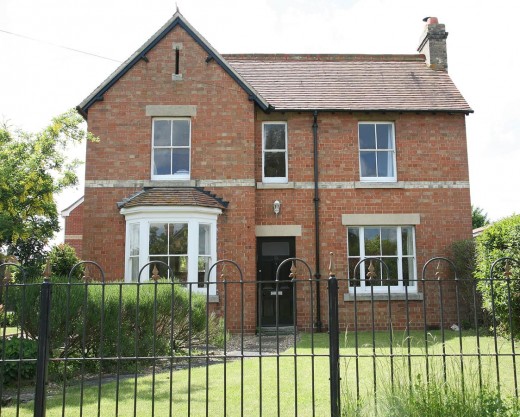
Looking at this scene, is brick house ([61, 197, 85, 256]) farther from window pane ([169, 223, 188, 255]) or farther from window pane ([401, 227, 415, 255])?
window pane ([401, 227, 415, 255])

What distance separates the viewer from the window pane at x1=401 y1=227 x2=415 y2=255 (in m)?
15.1

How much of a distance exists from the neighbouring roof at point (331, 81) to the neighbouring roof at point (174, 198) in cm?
303

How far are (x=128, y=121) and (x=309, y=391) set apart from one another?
1009 centimetres

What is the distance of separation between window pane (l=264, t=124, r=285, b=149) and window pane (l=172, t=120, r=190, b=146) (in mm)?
2320

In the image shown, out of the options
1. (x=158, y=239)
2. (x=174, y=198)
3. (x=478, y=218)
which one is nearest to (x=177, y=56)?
(x=174, y=198)

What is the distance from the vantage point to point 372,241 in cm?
1505

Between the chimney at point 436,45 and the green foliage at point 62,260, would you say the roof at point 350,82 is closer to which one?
the chimney at point 436,45

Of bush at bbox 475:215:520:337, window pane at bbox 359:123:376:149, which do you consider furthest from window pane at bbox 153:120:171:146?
bush at bbox 475:215:520:337

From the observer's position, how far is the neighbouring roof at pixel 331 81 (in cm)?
1493

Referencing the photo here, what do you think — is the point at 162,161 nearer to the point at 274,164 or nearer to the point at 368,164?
the point at 274,164

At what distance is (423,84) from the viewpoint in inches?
650

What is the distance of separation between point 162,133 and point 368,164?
613 centimetres

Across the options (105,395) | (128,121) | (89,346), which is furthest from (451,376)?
(128,121)

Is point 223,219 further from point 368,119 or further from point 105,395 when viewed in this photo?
point 105,395
